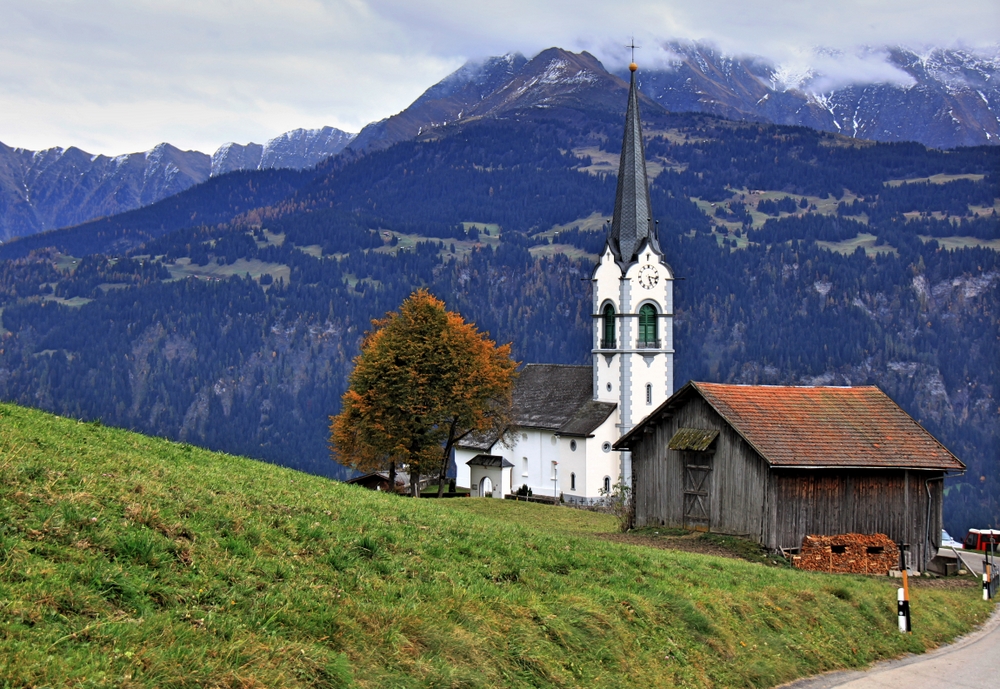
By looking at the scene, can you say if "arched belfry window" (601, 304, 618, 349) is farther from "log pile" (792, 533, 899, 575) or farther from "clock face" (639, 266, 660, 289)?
"log pile" (792, 533, 899, 575)

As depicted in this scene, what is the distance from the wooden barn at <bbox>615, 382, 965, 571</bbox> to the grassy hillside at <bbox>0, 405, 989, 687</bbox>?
44.5 ft

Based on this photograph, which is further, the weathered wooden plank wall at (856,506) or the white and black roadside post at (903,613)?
the weathered wooden plank wall at (856,506)

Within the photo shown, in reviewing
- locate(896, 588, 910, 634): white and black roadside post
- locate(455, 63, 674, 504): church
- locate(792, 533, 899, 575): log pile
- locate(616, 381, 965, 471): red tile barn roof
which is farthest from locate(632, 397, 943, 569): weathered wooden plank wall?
locate(455, 63, 674, 504): church

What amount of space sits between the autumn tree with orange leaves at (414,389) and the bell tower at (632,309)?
50.4 ft

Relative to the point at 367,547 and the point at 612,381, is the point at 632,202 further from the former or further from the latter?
the point at 367,547

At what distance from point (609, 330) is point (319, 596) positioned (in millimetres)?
62906

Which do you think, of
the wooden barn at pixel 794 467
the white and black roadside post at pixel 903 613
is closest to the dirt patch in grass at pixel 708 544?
the wooden barn at pixel 794 467

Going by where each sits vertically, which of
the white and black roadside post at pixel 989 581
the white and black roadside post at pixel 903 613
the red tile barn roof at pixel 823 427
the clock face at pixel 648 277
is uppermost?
the clock face at pixel 648 277

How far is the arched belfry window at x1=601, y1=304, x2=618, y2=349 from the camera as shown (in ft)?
240

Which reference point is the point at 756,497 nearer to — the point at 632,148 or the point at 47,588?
the point at 47,588

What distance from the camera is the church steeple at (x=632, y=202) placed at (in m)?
73.0

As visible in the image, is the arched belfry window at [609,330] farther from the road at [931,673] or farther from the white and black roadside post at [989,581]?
the road at [931,673]

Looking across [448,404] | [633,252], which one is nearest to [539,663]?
[448,404]

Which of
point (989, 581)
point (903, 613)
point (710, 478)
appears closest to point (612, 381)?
point (710, 478)
